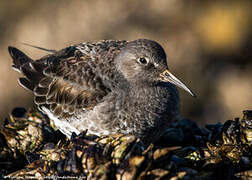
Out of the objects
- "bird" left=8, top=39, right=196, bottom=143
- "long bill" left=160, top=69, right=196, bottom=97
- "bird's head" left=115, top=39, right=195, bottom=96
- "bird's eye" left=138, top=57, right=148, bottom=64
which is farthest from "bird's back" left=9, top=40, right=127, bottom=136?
"long bill" left=160, top=69, right=196, bottom=97

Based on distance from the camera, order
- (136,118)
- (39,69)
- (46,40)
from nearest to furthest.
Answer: (136,118) < (39,69) < (46,40)

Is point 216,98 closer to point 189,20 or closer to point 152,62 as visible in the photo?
point 189,20

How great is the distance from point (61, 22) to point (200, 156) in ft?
14.9

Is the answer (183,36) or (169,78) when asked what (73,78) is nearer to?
(169,78)

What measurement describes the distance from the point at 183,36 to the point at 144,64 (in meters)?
2.85

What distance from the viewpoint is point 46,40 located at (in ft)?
20.6

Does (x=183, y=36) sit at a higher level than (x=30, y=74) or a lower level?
higher

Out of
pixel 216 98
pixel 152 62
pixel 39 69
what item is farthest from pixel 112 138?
pixel 216 98

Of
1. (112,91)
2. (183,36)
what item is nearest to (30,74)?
(112,91)

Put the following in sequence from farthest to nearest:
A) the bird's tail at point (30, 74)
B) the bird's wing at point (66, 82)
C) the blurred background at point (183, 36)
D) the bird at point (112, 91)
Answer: the blurred background at point (183, 36)
the bird's tail at point (30, 74)
the bird's wing at point (66, 82)
the bird at point (112, 91)

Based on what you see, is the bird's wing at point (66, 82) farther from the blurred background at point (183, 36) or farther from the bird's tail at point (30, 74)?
the blurred background at point (183, 36)

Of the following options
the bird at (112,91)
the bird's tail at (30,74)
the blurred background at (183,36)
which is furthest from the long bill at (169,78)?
the blurred background at (183,36)

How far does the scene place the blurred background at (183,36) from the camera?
575 centimetres

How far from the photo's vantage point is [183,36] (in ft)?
19.4
